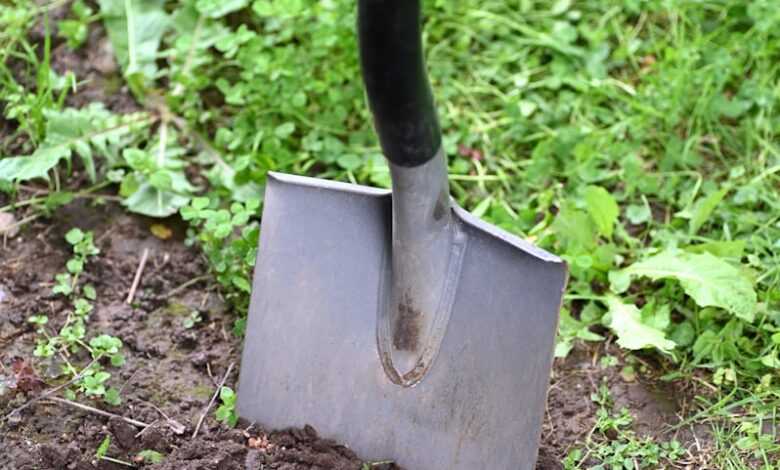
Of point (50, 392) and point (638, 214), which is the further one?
point (638, 214)

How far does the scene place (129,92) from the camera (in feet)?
8.48

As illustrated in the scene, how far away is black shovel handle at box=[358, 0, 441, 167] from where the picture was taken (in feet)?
4.86

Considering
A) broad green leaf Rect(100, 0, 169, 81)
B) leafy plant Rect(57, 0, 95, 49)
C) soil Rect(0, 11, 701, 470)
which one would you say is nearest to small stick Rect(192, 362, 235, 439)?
soil Rect(0, 11, 701, 470)

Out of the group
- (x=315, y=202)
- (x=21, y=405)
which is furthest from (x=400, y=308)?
(x=21, y=405)

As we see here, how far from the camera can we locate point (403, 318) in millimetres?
1764

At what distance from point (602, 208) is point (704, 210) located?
8.7 inches

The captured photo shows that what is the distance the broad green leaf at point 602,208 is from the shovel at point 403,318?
1.60 ft

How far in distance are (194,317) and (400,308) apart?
1.71 feet

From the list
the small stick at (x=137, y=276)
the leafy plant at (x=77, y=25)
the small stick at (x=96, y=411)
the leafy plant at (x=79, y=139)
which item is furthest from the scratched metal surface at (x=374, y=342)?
the leafy plant at (x=77, y=25)

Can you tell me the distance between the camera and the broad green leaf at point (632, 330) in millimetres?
1948

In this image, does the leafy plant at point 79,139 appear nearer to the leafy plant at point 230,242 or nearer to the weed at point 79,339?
the weed at point 79,339

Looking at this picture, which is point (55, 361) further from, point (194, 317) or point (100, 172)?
point (100, 172)

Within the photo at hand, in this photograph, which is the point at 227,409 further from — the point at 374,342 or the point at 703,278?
the point at 703,278

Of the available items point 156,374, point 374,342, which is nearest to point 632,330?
point 374,342
